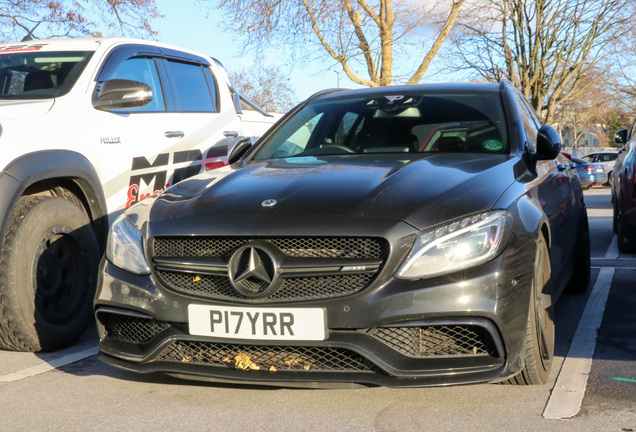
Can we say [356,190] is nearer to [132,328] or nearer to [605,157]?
[132,328]

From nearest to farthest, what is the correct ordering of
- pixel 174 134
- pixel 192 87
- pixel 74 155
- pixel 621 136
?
pixel 74 155 < pixel 174 134 < pixel 192 87 < pixel 621 136

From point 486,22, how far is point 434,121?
28.9 metres

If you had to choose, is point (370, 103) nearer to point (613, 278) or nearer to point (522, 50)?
point (613, 278)

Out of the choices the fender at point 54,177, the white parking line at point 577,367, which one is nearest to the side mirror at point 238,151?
the fender at point 54,177

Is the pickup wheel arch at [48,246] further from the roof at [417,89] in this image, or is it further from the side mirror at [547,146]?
the side mirror at [547,146]

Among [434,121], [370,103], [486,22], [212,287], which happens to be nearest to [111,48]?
[370,103]

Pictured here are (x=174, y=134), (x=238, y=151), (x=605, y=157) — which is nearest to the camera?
(x=238, y=151)

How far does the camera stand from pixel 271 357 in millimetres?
3381

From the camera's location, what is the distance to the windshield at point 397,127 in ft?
15.3

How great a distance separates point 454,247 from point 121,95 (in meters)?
2.81

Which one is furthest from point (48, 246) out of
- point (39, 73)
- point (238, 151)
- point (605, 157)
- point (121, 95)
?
point (605, 157)

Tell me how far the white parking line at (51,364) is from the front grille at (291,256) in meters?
1.14

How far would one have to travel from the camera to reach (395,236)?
128 inches

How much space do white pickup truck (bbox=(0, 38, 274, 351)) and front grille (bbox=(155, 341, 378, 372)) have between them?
4.36 ft
